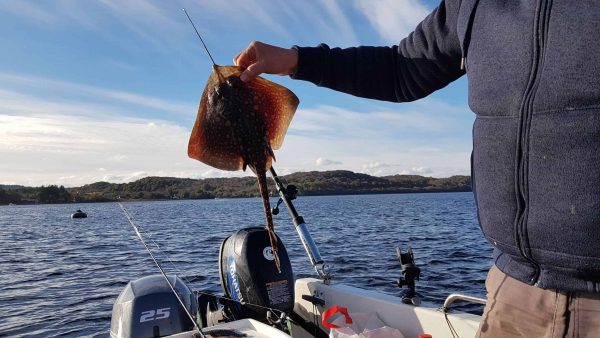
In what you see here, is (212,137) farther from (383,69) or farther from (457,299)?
(457,299)

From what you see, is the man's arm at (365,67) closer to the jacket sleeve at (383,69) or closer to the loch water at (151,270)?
the jacket sleeve at (383,69)

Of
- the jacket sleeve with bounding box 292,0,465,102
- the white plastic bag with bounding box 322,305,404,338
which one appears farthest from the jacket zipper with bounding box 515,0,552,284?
the white plastic bag with bounding box 322,305,404,338

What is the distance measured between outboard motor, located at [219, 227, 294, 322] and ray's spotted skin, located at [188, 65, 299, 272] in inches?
86.4

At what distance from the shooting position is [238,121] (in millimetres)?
3156

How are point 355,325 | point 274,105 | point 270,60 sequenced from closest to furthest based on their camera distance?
point 270,60 → point 274,105 → point 355,325

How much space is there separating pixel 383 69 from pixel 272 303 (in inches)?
124

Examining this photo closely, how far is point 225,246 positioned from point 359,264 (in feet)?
34.8

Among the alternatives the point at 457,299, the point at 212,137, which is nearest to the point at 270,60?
A: the point at 212,137

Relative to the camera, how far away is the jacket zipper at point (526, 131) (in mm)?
1801

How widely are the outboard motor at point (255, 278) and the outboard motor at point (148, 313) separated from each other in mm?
571

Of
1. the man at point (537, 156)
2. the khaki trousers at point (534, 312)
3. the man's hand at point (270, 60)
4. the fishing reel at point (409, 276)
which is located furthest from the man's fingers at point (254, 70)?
the fishing reel at point (409, 276)

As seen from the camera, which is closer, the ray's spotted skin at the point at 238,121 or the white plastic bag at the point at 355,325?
the ray's spotted skin at the point at 238,121

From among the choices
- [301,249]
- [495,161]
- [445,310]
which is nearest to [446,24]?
[495,161]

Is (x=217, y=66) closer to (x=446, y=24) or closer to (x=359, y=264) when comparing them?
(x=446, y=24)
